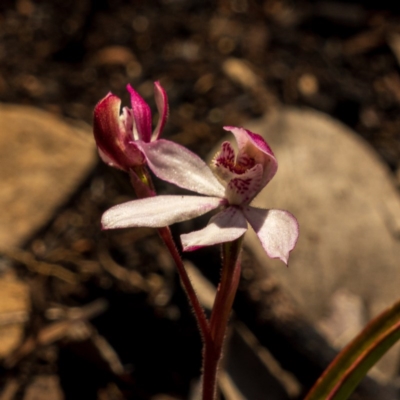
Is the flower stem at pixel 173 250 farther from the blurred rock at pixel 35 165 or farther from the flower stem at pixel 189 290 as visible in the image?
the blurred rock at pixel 35 165

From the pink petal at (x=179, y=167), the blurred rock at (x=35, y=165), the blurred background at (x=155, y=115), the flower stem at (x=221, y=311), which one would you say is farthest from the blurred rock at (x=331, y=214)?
the pink petal at (x=179, y=167)

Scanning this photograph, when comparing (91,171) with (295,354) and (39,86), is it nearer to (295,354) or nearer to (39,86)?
(39,86)

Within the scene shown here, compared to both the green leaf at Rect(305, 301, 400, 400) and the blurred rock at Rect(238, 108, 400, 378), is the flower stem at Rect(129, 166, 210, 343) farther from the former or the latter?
the blurred rock at Rect(238, 108, 400, 378)

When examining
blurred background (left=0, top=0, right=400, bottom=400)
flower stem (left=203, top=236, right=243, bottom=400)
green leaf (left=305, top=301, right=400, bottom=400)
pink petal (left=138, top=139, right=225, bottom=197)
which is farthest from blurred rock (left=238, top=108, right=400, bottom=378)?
pink petal (left=138, top=139, right=225, bottom=197)

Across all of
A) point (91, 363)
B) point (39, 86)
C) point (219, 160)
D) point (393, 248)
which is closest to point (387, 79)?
point (393, 248)

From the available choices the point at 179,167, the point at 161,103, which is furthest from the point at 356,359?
the point at 161,103
